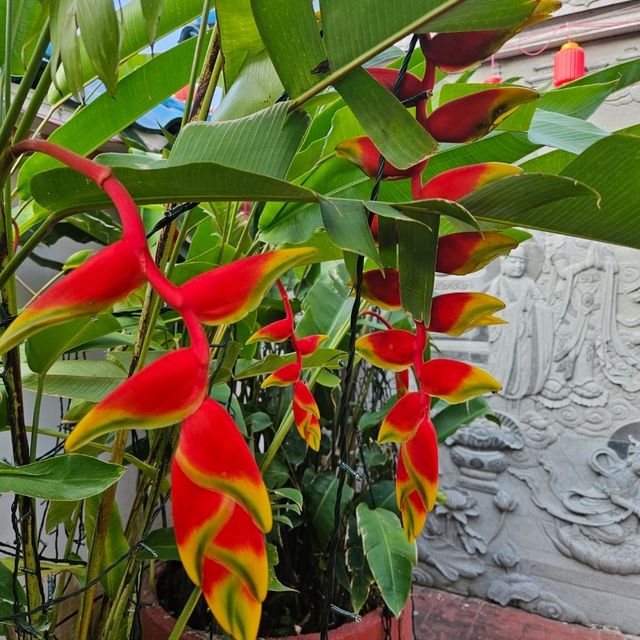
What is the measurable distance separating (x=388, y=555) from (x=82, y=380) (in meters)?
0.51

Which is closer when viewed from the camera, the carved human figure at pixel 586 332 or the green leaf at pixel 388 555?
the green leaf at pixel 388 555

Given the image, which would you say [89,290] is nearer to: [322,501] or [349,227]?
[349,227]

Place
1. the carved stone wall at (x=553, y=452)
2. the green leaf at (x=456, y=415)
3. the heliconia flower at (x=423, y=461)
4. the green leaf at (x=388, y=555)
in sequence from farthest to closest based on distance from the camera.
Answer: the carved stone wall at (x=553, y=452) < the green leaf at (x=456, y=415) < the green leaf at (x=388, y=555) < the heliconia flower at (x=423, y=461)

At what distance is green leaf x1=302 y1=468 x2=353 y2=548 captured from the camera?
3.08 ft

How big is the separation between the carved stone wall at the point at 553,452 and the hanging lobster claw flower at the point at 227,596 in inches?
64.1

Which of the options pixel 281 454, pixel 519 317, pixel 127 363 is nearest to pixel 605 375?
pixel 519 317

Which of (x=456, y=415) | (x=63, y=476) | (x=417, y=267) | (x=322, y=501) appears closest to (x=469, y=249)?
(x=417, y=267)

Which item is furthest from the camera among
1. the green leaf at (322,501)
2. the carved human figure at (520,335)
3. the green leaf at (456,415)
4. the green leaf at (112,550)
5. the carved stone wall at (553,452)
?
the carved human figure at (520,335)

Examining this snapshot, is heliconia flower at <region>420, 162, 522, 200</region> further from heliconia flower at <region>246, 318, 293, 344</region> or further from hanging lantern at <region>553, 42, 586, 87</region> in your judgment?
hanging lantern at <region>553, 42, 586, 87</region>

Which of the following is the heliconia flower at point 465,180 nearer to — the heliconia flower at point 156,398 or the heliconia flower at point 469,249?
the heliconia flower at point 469,249

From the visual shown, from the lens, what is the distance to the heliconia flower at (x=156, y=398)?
14 centimetres

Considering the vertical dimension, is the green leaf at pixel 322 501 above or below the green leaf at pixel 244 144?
below

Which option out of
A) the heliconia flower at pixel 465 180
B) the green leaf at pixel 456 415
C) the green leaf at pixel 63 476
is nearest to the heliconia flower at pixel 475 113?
the heliconia flower at pixel 465 180

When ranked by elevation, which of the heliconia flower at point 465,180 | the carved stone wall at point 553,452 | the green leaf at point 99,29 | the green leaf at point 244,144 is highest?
the green leaf at point 99,29
